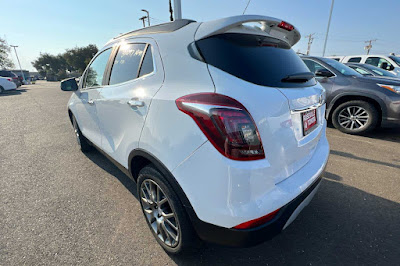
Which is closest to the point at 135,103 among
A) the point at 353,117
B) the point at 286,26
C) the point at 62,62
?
the point at 286,26

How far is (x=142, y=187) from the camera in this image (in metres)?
1.84

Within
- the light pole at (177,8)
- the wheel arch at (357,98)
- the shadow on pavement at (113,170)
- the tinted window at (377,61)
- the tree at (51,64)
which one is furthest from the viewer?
the tree at (51,64)

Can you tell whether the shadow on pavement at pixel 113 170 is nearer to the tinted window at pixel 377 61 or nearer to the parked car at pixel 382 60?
the parked car at pixel 382 60

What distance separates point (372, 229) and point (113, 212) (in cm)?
264

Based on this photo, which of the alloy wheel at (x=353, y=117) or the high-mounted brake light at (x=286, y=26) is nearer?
the high-mounted brake light at (x=286, y=26)

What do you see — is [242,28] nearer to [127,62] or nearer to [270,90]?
[270,90]

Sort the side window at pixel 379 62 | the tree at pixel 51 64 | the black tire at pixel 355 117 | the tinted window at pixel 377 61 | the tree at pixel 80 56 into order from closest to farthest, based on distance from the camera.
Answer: the black tire at pixel 355 117 < the side window at pixel 379 62 < the tinted window at pixel 377 61 < the tree at pixel 80 56 < the tree at pixel 51 64

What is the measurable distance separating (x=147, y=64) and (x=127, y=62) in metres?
0.44

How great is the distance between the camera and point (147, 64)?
1701mm

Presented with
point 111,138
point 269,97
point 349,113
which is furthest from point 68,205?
point 349,113

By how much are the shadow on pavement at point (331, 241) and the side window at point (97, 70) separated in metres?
2.24

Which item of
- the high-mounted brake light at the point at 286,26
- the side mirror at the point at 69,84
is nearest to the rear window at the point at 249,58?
the high-mounted brake light at the point at 286,26

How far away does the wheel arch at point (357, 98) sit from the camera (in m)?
4.12

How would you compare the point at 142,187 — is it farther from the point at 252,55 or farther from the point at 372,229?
the point at 372,229
